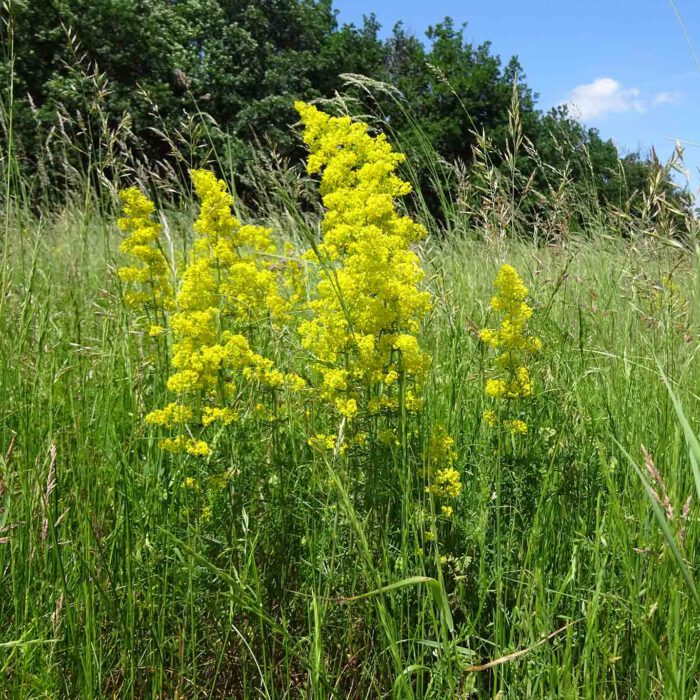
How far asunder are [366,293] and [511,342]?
0.47 meters

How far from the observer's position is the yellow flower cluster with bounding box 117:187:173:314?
209 centimetres

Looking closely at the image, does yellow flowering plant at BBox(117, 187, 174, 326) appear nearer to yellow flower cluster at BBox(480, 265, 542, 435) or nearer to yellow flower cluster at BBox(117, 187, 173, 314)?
yellow flower cluster at BBox(117, 187, 173, 314)

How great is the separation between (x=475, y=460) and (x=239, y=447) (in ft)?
2.17

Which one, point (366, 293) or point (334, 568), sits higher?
point (366, 293)

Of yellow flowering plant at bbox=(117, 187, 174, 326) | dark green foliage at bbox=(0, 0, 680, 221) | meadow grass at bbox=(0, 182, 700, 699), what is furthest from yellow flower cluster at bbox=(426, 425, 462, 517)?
dark green foliage at bbox=(0, 0, 680, 221)

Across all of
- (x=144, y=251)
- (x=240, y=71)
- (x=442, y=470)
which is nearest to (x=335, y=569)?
(x=442, y=470)

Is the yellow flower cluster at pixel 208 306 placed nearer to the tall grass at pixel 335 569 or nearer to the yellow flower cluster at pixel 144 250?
the yellow flower cluster at pixel 144 250

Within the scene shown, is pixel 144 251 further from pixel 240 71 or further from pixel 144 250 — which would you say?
pixel 240 71

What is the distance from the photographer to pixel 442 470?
1619 millimetres

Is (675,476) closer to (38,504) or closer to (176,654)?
(176,654)

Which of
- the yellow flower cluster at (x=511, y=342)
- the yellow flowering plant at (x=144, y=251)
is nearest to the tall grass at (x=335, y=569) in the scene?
the yellow flower cluster at (x=511, y=342)

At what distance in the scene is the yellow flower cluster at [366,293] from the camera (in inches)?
62.6

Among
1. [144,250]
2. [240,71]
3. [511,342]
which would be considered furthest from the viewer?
[240,71]

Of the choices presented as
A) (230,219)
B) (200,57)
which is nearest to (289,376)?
(230,219)
